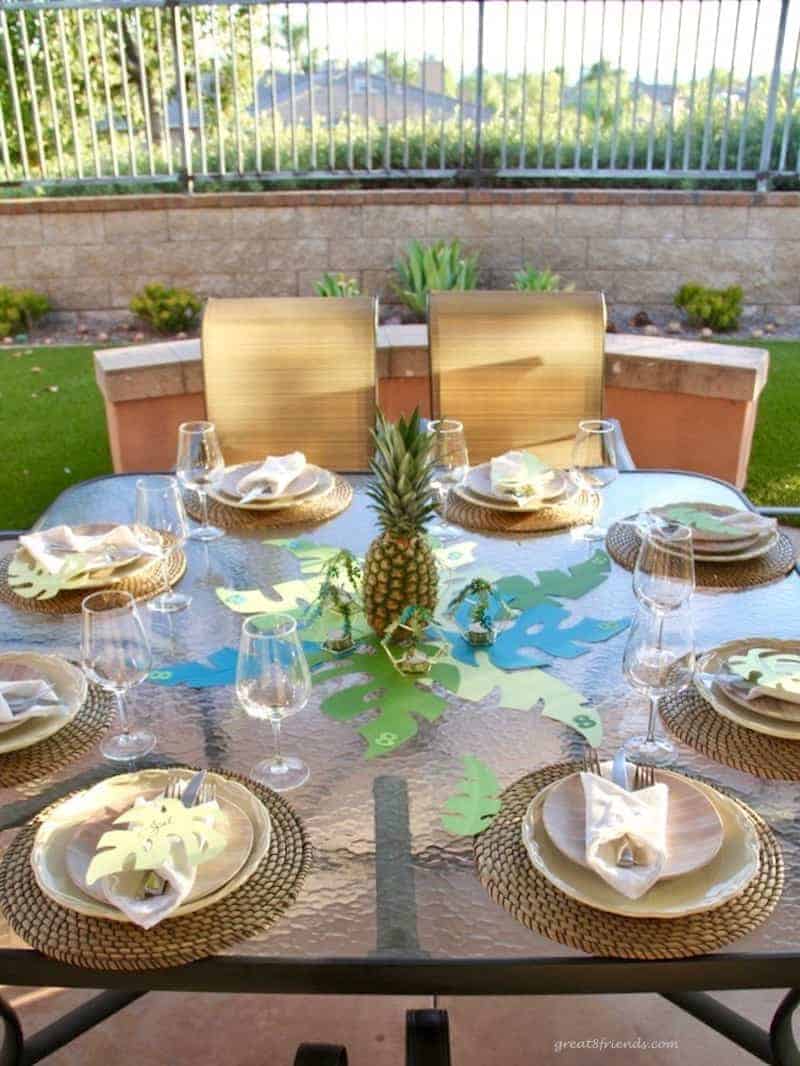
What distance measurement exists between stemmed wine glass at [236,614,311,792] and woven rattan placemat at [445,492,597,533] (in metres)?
0.87

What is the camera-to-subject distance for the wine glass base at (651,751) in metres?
1.40

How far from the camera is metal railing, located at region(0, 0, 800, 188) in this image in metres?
6.56

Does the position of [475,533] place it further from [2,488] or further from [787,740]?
[2,488]

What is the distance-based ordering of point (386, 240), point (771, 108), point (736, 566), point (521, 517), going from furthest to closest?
point (386, 240) < point (771, 108) < point (521, 517) < point (736, 566)

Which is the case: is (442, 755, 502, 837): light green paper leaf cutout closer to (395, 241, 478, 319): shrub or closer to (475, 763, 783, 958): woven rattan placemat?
(475, 763, 783, 958): woven rattan placemat

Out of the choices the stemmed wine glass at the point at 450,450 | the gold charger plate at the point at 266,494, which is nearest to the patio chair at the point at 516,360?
the gold charger plate at the point at 266,494

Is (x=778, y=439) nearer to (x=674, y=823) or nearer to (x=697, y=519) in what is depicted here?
(x=697, y=519)

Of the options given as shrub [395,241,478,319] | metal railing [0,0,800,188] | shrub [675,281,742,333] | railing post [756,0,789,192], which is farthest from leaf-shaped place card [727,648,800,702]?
railing post [756,0,789,192]

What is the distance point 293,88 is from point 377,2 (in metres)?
0.85

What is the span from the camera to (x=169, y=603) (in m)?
1.84

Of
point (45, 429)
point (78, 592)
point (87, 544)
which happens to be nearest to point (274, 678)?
point (78, 592)

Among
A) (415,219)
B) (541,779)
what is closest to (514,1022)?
(541,779)

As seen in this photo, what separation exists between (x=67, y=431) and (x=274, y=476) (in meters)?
3.22

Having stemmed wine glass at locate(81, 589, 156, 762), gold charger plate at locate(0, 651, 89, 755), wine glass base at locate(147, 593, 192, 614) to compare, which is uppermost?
stemmed wine glass at locate(81, 589, 156, 762)
